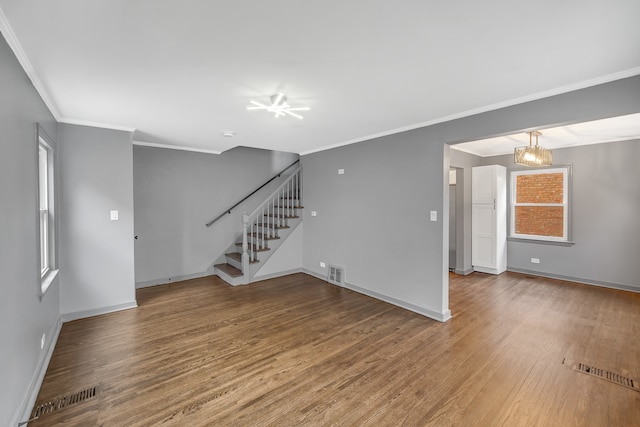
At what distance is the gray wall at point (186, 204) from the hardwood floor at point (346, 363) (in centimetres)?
98

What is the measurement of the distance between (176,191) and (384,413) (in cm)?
475

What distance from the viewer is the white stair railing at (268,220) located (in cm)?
507

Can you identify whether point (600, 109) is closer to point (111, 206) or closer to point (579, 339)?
point (579, 339)

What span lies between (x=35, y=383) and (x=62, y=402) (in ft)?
0.98

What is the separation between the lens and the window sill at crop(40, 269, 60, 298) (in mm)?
2486

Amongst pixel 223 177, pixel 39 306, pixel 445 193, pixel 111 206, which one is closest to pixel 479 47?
pixel 445 193

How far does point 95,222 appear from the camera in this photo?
354 centimetres

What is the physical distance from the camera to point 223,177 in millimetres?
5652

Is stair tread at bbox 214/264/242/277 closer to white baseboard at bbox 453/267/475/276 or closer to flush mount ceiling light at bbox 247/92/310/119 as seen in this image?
flush mount ceiling light at bbox 247/92/310/119

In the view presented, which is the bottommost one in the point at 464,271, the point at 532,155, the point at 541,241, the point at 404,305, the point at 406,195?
the point at 404,305

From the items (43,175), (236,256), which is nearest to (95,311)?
(43,175)

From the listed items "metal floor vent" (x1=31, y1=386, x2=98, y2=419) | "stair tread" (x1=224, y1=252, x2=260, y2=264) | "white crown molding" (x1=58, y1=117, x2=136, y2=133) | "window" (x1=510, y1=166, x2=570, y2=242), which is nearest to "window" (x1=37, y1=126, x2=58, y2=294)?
"white crown molding" (x1=58, y1=117, x2=136, y2=133)

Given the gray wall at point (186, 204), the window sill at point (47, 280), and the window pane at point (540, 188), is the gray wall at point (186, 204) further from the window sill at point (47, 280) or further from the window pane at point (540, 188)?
the window pane at point (540, 188)

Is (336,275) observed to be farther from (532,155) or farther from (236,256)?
(532,155)
